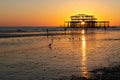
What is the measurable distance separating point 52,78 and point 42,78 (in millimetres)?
518

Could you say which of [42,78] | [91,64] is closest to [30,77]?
[42,78]

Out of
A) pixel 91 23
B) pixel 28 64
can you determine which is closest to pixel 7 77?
pixel 28 64

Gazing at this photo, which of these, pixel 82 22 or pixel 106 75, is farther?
pixel 82 22

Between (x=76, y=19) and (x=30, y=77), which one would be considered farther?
(x=76, y=19)

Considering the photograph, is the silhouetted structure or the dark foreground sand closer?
the dark foreground sand

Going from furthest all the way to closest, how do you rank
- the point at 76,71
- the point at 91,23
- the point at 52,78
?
the point at 91,23
the point at 76,71
the point at 52,78

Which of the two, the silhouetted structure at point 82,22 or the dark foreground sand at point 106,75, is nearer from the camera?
the dark foreground sand at point 106,75

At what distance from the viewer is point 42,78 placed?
50.0 feet

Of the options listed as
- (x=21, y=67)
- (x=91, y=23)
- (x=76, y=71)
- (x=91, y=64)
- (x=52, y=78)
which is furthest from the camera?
(x=91, y=23)

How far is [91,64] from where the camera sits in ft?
66.1

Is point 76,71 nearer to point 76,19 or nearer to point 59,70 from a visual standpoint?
point 59,70

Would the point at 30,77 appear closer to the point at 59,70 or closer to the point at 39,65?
the point at 59,70

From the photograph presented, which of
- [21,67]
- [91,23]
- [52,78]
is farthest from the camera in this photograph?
[91,23]

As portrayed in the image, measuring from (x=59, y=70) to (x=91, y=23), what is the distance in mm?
131342
